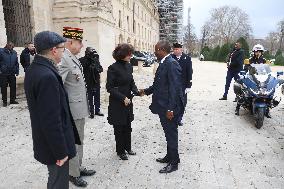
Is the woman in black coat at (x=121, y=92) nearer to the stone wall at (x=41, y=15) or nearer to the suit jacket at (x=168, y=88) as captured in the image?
the suit jacket at (x=168, y=88)

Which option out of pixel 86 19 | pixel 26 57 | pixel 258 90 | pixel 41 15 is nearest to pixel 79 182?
pixel 258 90

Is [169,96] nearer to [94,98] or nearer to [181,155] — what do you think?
[181,155]

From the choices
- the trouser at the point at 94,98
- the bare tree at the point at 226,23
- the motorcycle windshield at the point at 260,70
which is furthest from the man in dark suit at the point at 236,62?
the bare tree at the point at 226,23

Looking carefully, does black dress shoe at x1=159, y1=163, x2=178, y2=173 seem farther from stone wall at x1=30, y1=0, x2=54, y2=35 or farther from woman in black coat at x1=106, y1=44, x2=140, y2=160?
stone wall at x1=30, y1=0, x2=54, y2=35

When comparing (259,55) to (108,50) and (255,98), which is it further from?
(108,50)

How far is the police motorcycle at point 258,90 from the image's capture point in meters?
6.66

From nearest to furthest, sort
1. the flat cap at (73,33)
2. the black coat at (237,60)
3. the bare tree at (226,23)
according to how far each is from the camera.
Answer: the flat cap at (73,33)
the black coat at (237,60)
the bare tree at (226,23)

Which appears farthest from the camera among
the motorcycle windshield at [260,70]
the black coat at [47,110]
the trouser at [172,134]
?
the motorcycle windshield at [260,70]

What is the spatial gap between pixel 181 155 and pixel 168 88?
1467 millimetres

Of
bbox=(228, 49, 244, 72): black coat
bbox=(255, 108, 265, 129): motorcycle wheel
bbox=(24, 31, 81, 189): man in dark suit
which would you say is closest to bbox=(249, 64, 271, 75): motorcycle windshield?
bbox=(255, 108, 265, 129): motorcycle wheel

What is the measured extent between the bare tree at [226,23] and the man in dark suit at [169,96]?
80.6 m

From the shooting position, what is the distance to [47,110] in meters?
2.48

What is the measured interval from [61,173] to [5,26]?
9453 millimetres

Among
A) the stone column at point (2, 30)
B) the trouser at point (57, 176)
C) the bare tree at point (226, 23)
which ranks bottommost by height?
the trouser at point (57, 176)
